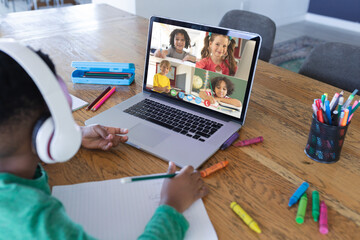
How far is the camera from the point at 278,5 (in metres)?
4.40

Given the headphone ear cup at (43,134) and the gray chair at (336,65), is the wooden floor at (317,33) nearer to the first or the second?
the gray chair at (336,65)

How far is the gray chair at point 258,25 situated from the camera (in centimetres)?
162

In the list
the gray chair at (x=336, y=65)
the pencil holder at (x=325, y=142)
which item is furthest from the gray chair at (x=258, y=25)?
the pencil holder at (x=325, y=142)

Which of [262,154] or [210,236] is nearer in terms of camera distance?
[210,236]

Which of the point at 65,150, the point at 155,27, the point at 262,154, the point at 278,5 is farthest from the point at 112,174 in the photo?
the point at 278,5

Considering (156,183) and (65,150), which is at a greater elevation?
(65,150)

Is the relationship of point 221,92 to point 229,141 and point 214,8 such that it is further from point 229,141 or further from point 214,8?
point 214,8

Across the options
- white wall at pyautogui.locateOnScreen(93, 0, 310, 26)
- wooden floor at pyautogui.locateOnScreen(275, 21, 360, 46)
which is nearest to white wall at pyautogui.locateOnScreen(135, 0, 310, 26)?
white wall at pyautogui.locateOnScreen(93, 0, 310, 26)

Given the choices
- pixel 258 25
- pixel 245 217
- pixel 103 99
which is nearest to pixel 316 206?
pixel 245 217

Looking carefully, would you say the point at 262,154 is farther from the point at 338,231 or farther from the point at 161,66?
the point at 161,66

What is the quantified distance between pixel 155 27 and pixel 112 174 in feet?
1.66

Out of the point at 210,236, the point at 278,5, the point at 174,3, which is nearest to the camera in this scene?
the point at 210,236

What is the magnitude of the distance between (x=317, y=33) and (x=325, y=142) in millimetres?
4078

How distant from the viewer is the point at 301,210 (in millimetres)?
650
